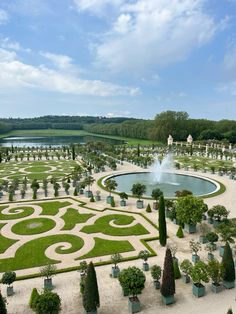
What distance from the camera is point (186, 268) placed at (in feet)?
61.9

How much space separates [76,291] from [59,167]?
49.9 meters

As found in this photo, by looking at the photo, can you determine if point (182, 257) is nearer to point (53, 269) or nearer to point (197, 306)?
point (197, 306)

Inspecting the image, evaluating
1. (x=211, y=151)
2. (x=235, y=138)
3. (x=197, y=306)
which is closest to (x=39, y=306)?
(x=197, y=306)

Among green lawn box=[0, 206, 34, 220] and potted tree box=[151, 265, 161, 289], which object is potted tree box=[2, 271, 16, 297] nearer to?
potted tree box=[151, 265, 161, 289]

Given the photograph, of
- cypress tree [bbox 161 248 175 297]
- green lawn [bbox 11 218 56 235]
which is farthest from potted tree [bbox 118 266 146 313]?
green lawn [bbox 11 218 56 235]

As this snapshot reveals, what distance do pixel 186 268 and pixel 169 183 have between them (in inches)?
1259

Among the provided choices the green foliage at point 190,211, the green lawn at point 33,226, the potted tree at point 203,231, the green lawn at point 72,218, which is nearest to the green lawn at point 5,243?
the green lawn at point 33,226

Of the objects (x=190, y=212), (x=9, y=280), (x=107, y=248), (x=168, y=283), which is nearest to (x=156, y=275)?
(x=168, y=283)

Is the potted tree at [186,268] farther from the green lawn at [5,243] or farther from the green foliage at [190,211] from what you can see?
the green lawn at [5,243]

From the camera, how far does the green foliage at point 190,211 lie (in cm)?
2652

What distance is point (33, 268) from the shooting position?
21.3 meters

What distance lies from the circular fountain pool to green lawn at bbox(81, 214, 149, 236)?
1160 cm

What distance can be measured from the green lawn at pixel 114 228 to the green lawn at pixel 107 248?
5.79 feet

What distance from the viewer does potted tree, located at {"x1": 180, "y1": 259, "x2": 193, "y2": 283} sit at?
18844 millimetres
